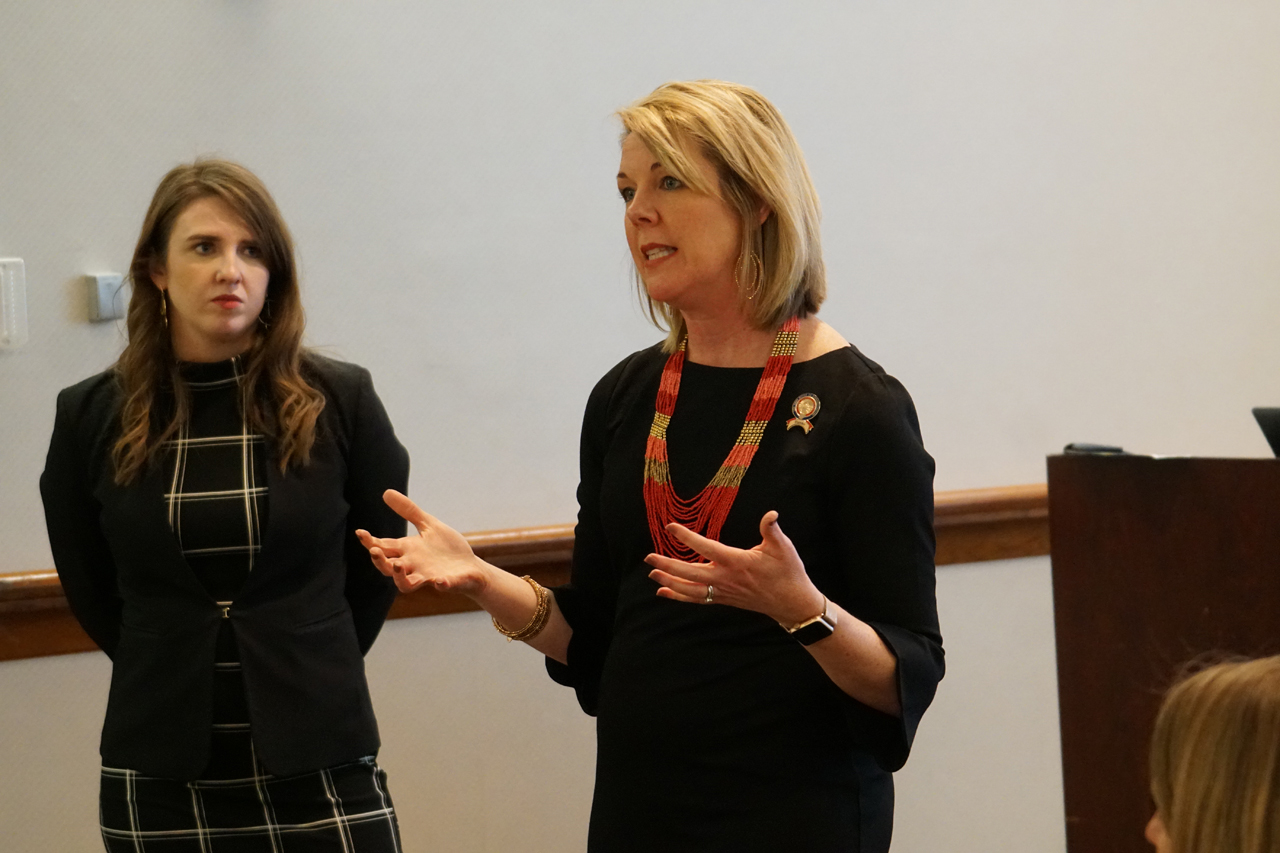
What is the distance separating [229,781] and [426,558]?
0.54m

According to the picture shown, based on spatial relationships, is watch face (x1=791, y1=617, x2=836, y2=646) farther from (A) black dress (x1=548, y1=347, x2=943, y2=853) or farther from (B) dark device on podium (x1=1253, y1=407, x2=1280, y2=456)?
(B) dark device on podium (x1=1253, y1=407, x2=1280, y2=456)

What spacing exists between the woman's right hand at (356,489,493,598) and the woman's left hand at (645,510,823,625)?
37 centimetres

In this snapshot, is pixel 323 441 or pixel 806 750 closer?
pixel 806 750

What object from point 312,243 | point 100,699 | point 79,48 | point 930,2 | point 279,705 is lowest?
point 100,699

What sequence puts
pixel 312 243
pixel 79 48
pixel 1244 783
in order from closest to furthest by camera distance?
1. pixel 1244 783
2. pixel 79 48
3. pixel 312 243

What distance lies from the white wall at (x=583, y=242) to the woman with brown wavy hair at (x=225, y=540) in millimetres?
420

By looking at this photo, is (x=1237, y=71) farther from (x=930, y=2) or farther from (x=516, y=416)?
(x=516, y=416)

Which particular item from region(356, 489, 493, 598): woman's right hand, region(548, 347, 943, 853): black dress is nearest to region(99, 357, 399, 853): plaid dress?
region(356, 489, 493, 598): woman's right hand

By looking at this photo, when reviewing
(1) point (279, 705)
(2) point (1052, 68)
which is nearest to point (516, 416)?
(1) point (279, 705)

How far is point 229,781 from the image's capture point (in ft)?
6.12

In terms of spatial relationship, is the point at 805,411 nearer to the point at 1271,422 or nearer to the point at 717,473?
the point at 717,473

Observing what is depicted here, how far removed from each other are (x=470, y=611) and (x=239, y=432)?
0.80 m

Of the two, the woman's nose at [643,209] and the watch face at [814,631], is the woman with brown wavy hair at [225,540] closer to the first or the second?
the woman's nose at [643,209]

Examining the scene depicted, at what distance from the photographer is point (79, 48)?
2355mm
